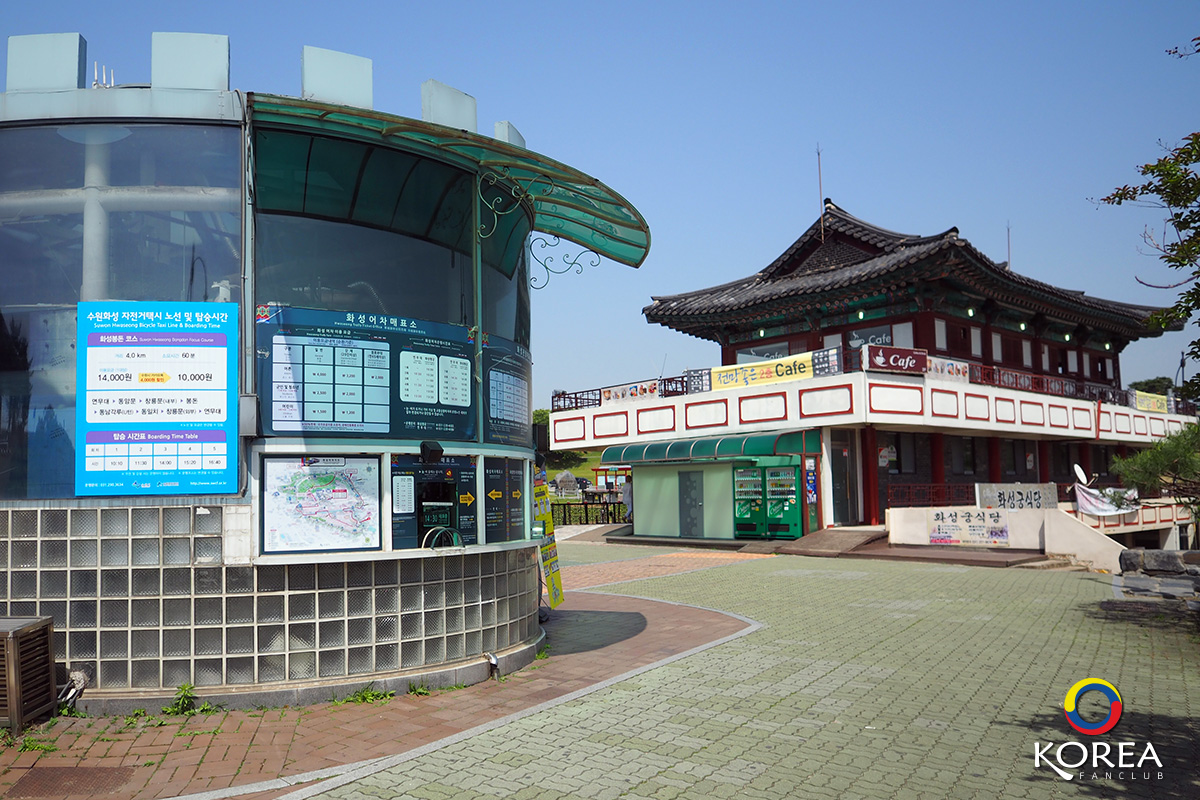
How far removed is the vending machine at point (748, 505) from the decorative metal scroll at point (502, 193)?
17.4 metres

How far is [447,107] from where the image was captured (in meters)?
7.77

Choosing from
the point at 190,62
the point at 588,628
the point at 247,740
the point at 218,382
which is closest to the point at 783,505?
the point at 588,628

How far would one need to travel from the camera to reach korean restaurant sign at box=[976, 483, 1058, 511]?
71.1 ft

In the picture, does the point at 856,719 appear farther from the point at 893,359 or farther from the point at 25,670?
the point at 893,359

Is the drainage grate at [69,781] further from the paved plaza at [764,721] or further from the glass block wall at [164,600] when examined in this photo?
the glass block wall at [164,600]

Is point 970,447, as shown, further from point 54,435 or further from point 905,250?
point 54,435

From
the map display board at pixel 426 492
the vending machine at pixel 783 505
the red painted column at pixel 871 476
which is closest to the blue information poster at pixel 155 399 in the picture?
the map display board at pixel 426 492

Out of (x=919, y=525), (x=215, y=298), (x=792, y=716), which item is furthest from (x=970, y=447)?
(x=215, y=298)

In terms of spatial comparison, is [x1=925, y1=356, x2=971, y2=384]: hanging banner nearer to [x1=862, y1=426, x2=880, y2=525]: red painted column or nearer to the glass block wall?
[x1=862, y1=426, x2=880, y2=525]: red painted column

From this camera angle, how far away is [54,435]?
693cm

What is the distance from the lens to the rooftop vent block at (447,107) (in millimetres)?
7605

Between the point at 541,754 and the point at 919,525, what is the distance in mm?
18264

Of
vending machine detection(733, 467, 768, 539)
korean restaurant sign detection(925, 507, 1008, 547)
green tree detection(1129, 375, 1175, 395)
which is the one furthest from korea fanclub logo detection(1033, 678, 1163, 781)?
green tree detection(1129, 375, 1175, 395)

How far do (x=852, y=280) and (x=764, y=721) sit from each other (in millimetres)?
23271
